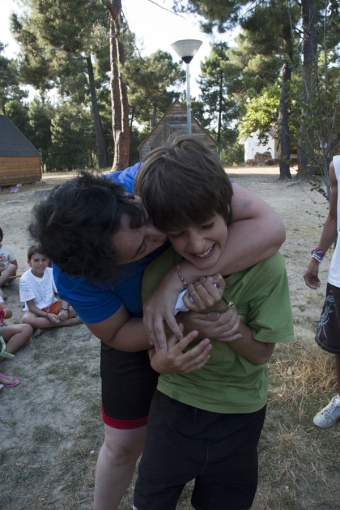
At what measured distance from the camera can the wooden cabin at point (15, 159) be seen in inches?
682

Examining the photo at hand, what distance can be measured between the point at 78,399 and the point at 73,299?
1.95 m

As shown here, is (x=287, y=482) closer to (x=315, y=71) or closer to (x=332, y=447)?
(x=332, y=447)

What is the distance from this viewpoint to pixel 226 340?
48.9 inches

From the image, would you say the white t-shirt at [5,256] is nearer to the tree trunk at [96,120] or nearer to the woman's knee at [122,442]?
the woman's knee at [122,442]

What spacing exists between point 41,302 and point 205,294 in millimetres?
3645

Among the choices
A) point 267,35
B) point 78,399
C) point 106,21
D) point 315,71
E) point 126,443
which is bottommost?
point 78,399

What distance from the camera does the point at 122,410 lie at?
1.67m

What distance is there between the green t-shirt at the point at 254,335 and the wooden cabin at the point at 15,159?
17579 mm

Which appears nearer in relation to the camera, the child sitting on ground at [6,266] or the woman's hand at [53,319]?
the woman's hand at [53,319]

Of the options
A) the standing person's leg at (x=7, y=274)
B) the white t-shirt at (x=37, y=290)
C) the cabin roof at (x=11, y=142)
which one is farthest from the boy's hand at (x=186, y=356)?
the cabin roof at (x=11, y=142)

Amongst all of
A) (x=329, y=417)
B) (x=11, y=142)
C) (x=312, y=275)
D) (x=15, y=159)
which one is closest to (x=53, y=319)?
(x=312, y=275)

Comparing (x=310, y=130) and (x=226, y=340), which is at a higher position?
(x=310, y=130)

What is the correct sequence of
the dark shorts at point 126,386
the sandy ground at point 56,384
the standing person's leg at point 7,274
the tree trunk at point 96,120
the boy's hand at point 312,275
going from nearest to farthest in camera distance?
the dark shorts at point 126,386 → the sandy ground at point 56,384 → the boy's hand at point 312,275 → the standing person's leg at point 7,274 → the tree trunk at point 96,120

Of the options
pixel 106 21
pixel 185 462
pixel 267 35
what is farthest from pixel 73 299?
pixel 106 21
